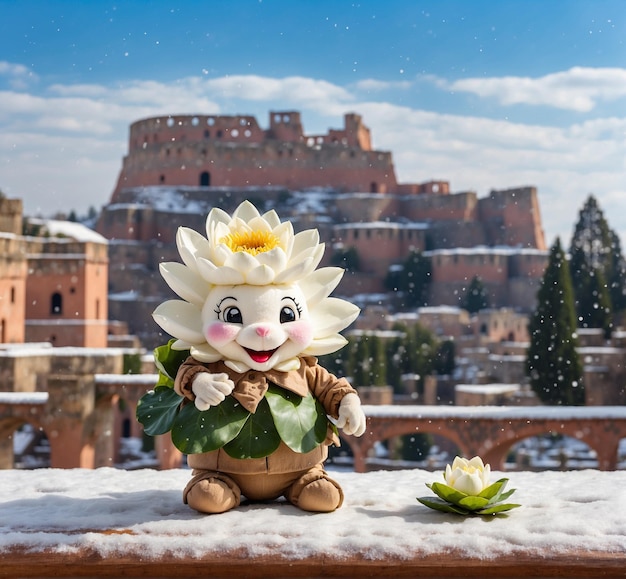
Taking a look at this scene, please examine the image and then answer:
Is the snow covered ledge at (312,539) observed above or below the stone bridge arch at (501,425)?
above

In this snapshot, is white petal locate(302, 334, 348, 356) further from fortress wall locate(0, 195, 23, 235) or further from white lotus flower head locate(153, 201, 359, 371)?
fortress wall locate(0, 195, 23, 235)

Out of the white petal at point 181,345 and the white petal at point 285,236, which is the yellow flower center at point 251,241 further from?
the white petal at point 181,345

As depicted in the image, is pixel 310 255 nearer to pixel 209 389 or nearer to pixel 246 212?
pixel 246 212

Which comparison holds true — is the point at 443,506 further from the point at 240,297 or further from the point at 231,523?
the point at 240,297

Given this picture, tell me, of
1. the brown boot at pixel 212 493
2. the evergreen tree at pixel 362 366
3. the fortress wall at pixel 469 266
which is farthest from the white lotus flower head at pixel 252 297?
the fortress wall at pixel 469 266

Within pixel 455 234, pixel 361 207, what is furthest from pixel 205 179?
pixel 455 234

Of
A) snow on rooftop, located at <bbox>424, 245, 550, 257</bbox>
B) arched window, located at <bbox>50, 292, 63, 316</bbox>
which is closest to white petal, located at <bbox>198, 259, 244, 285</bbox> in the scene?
arched window, located at <bbox>50, 292, 63, 316</bbox>
